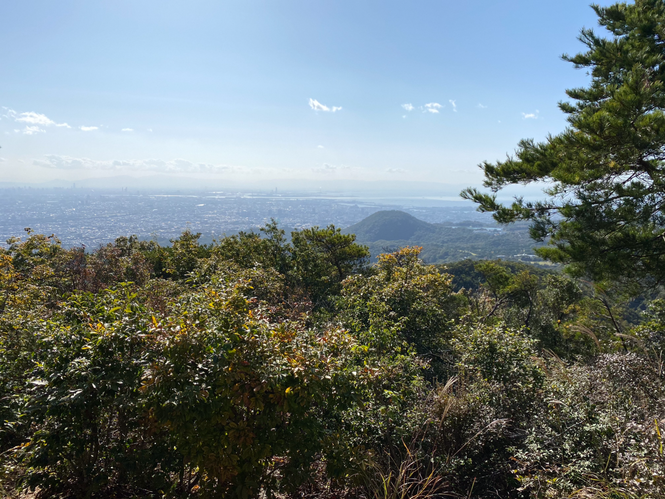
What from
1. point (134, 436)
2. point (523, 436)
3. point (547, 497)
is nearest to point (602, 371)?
point (523, 436)

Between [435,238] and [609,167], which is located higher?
[609,167]

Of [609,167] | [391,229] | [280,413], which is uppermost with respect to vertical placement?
[609,167]

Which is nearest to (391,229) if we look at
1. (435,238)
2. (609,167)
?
(435,238)

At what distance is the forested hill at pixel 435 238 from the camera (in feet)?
436

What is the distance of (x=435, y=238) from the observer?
6983 inches

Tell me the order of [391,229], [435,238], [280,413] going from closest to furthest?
[280,413] < [435,238] < [391,229]

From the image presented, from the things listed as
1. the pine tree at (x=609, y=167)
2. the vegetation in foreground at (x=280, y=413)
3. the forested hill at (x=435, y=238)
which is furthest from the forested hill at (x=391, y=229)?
the vegetation in foreground at (x=280, y=413)

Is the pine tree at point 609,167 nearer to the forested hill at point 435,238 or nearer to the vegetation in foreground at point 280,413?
the vegetation in foreground at point 280,413

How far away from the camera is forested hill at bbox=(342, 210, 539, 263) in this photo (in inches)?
5236

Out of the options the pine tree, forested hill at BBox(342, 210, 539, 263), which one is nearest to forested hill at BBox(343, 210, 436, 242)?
forested hill at BBox(342, 210, 539, 263)

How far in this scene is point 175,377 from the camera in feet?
6.95

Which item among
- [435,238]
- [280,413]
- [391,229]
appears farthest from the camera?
[391,229]

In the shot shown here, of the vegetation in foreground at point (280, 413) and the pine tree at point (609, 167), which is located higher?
the pine tree at point (609, 167)

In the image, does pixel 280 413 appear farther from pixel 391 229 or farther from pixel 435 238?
pixel 391 229
